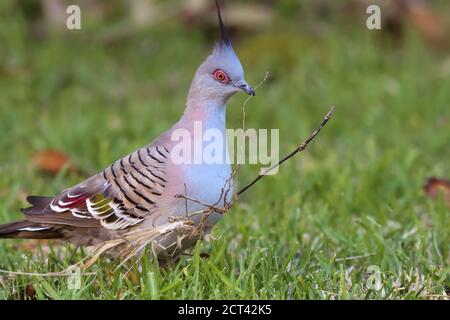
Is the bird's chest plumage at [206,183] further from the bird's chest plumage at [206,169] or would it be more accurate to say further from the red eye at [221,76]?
the red eye at [221,76]

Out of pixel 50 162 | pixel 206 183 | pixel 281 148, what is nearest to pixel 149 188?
pixel 206 183

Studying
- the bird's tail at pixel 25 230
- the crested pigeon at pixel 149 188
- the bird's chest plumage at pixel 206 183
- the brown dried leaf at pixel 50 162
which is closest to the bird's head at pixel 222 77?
the crested pigeon at pixel 149 188

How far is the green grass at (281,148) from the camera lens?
13.4 ft

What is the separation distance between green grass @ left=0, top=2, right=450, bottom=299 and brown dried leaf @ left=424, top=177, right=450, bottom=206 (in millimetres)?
64

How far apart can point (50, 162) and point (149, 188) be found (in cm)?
238

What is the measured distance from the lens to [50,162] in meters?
6.41

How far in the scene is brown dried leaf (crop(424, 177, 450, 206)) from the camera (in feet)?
18.5

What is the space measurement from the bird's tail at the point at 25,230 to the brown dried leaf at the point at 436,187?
2.37m

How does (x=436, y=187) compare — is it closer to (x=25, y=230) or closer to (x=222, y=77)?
(x=222, y=77)

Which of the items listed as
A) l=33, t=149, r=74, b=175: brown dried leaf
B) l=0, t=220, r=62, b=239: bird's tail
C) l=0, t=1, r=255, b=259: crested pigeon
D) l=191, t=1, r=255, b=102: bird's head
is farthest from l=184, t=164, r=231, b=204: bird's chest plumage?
l=33, t=149, r=74, b=175: brown dried leaf

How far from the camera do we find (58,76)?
8.59 m

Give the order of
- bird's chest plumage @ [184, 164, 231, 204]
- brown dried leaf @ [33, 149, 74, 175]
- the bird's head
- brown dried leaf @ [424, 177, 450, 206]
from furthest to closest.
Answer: brown dried leaf @ [33, 149, 74, 175]
brown dried leaf @ [424, 177, 450, 206]
the bird's head
bird's chest plumage @ [184, 164, 231, 204]

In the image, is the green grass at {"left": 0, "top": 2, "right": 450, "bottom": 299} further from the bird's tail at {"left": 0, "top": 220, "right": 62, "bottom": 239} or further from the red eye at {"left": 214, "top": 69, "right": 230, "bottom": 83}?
the red eye at {"left": 214, "top": 69, "right": 230, "bottom": 83}
